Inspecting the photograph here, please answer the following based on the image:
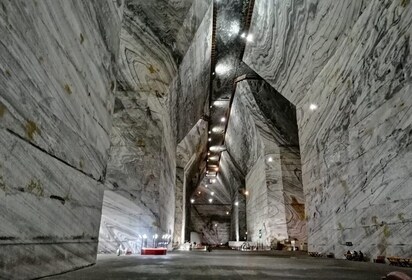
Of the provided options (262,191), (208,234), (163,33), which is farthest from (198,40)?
(208,234)

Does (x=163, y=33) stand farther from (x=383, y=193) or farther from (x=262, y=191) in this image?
(x=262, y=191)

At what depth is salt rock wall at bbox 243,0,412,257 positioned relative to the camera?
176 inches

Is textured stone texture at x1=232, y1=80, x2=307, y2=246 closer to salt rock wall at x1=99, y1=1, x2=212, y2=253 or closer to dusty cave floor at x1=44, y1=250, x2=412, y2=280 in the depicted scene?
salt rock wall at x1=99, y1=1, x2=212, y2=253

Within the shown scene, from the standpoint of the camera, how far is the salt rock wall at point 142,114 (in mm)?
7402

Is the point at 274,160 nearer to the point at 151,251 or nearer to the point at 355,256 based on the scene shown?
the point at 355,256

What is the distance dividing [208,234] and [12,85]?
110 ft

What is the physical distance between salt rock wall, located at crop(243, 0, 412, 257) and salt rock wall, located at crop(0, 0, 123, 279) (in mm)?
4440

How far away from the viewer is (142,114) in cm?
849

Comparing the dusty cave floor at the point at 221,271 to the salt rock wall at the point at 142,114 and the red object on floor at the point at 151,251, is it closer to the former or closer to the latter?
the red object on floor at the point at 151,251

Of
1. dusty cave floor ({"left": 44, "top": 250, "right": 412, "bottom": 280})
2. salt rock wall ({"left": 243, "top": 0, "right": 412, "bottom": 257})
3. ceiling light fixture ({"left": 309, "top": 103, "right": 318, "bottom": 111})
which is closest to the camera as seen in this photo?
dusty cave floor ({"left": 44, "top": 250, "right": 412, "bottom": 280})

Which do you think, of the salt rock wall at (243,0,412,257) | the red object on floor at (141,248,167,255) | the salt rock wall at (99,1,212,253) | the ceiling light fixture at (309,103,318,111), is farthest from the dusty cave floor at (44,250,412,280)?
the ceiling light fixture at (309,103,318,111)

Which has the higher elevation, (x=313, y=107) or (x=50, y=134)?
(x=313, y=107)

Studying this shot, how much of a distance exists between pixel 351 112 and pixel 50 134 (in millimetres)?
5724

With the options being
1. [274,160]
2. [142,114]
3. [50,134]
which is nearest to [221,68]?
[274,160]
